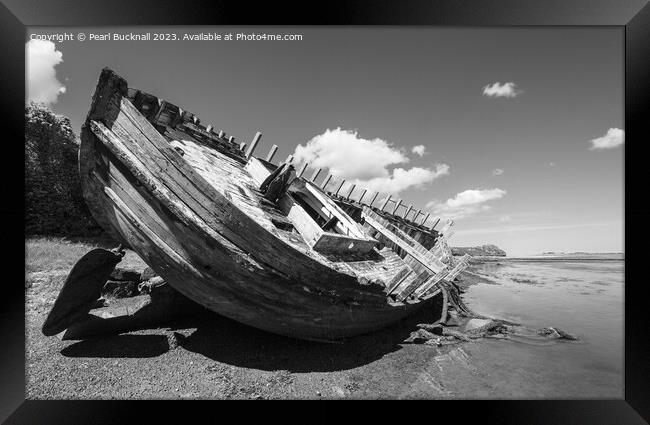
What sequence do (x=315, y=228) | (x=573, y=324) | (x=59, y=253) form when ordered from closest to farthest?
(x=315, y=228)
(x=573, y=324)
(x=59, y=253)

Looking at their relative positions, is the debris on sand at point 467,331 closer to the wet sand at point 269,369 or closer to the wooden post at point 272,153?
the wet sand at point 269,369

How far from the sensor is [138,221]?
10.5ft

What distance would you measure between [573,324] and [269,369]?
699 cm

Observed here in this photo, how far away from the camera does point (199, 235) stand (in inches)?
114

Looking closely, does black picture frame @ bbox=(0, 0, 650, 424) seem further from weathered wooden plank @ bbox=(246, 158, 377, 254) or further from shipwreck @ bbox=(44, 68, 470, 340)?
weathered wooden plank @ bbox=(246, 158, 377, 254)

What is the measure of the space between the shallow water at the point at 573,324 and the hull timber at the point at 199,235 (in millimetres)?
3122

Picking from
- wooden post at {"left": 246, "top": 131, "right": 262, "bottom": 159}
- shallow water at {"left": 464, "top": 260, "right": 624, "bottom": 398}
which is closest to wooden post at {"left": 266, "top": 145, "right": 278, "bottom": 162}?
wooden post at {"left": 246, "top": 131, "right": 262, "bottom": 159}
